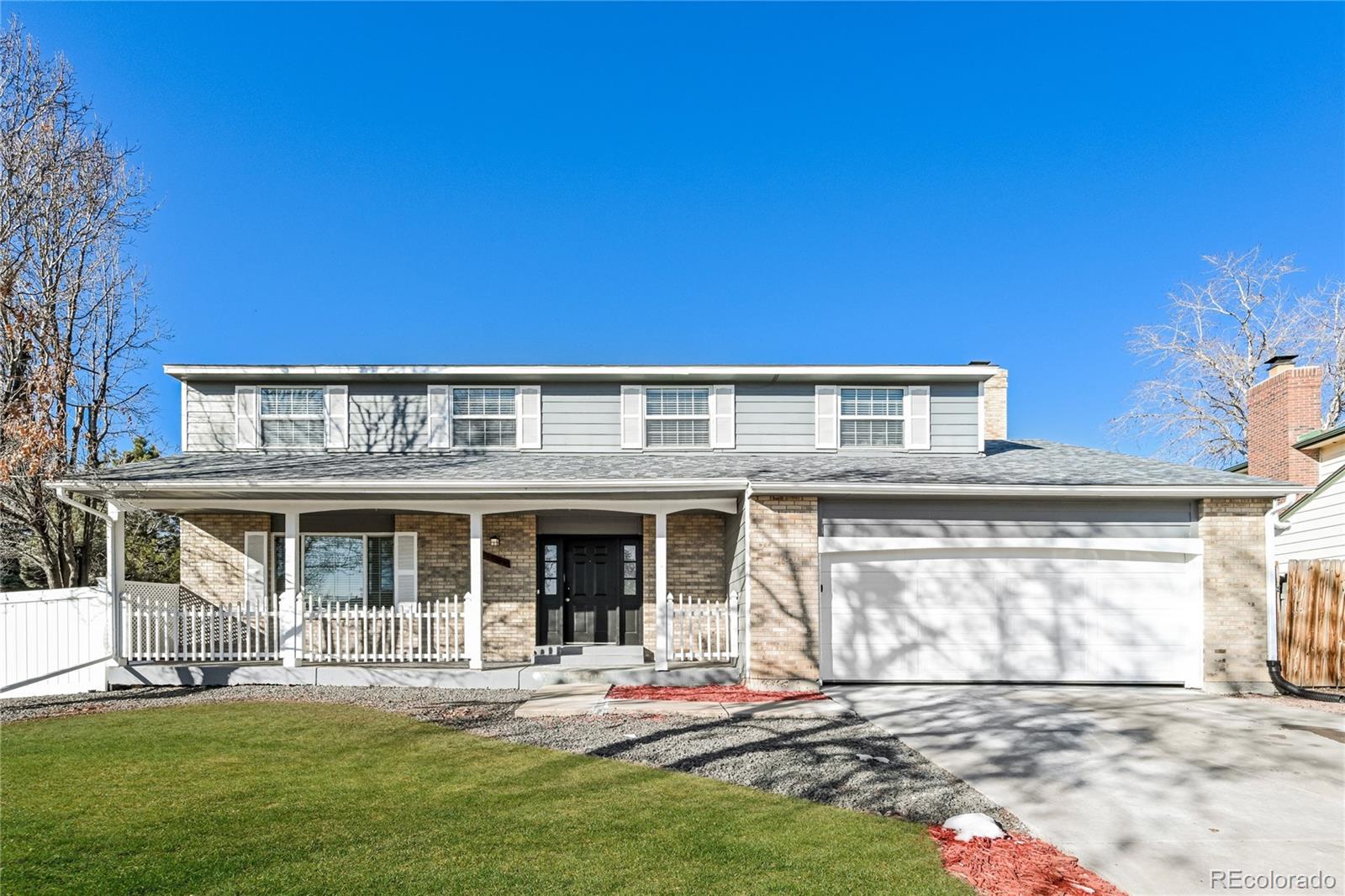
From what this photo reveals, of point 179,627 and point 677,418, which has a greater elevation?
point 677,418

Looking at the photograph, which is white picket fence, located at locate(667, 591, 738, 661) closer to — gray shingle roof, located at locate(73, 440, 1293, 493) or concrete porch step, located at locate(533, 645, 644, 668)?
concrete porch step, located at locate(533, 645, 644, 668)

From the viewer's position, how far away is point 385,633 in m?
14.1

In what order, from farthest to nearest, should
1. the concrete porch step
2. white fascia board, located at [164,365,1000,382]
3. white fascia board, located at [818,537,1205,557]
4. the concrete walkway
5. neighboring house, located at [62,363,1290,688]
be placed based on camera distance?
white fascia board, located at [164,365,1000,382]
the concrete porch step
white fascia board, located at [818,537,1205,557]
neighboring house, located at [62,363,1290,688]
the concrete walkway

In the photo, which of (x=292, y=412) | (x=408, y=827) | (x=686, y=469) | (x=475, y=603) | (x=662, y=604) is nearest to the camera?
(x=408, y=827)

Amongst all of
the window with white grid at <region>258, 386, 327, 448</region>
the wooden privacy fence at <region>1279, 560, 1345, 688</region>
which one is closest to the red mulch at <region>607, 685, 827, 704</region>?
the wooden privacy fence at <region>1279, 560, 1345, 688</region>

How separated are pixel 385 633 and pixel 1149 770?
11.0 meters

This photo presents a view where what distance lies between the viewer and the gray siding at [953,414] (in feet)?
49.9

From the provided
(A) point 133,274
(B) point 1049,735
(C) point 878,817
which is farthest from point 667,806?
(A) point 133,274

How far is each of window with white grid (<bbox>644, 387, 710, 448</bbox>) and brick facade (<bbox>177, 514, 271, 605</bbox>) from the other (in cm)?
663

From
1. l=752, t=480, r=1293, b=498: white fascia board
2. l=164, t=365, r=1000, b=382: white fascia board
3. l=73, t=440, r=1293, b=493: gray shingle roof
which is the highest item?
l=164, t=365, r=1000, b=382: white fascia board

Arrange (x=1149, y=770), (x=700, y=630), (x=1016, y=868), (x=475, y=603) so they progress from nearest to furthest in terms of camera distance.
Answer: (x=1016, y=868) < (x=1149, y=770) < (x=475, y=603) < (x=700, y=630)

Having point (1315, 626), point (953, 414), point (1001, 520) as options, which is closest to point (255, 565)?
point (1001, 520)

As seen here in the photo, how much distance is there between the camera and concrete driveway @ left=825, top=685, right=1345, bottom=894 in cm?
562

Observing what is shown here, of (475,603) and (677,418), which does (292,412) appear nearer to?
(475,603)
